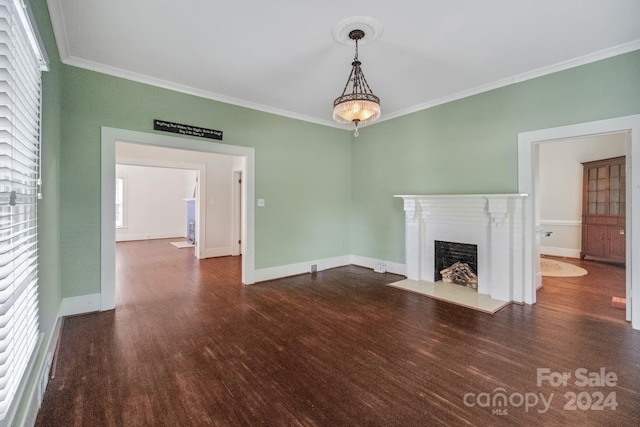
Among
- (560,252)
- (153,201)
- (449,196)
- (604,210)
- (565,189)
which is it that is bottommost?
(560,252)

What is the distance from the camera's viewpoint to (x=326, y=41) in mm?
2697

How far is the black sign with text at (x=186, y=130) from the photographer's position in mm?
3520

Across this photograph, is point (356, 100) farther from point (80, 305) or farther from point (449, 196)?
point (80, 305)

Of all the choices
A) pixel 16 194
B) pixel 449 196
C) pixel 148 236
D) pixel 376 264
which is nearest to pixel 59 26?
pixel 16 194

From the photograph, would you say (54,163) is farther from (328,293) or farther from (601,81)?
(601,81)

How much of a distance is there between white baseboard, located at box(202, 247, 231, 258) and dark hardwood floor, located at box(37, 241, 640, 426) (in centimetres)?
262

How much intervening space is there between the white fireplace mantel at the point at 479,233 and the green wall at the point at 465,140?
22cm

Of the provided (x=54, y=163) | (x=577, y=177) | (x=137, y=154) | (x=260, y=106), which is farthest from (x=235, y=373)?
(x=577, y=177)

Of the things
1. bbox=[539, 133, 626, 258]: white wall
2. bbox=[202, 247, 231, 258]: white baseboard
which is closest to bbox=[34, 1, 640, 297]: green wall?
bbox=[202, 247, 231, 258]: white baseboard

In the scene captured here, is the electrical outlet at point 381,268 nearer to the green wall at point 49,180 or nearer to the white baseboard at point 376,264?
the white baseboard at point 376,264

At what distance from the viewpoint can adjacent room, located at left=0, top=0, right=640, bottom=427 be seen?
1744mm

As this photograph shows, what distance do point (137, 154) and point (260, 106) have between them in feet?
12.4

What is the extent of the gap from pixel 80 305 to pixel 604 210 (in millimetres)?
8606

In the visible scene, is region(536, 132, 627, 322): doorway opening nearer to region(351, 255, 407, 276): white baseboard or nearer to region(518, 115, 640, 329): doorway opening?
region(518, 115, 640, 329): doorway opening
